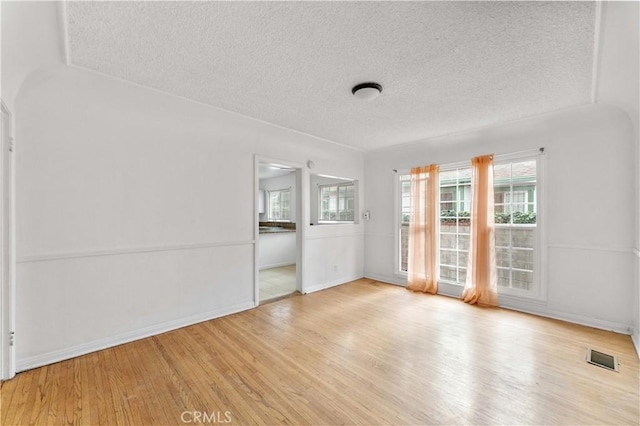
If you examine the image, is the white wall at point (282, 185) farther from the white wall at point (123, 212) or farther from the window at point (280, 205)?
the white wall at point (123, 212)

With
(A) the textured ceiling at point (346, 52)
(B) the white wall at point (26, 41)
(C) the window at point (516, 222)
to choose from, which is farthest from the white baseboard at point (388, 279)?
(B) the white wall at point (26, 41)

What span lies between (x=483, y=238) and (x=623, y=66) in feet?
7.55

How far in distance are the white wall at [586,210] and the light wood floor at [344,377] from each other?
0.32 m

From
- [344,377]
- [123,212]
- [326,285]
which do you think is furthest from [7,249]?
[326,285]

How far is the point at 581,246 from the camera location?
317 centimetres

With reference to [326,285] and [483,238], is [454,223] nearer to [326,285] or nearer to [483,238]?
[483,238]

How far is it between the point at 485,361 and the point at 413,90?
254 centimetres

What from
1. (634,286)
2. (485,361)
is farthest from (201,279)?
(634,286)

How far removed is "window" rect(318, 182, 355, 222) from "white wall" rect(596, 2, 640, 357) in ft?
11.8

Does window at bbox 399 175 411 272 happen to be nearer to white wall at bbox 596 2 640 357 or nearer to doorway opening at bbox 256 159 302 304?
doorway opening at bbox 256 159 302 304

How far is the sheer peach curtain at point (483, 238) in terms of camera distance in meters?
3.72

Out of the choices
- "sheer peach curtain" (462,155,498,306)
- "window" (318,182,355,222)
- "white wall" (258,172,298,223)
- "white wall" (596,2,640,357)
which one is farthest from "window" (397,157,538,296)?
"white wall" (258,172,298,223)

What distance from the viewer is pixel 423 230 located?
14.7 feet

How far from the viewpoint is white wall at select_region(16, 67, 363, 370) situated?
7.39 ft
